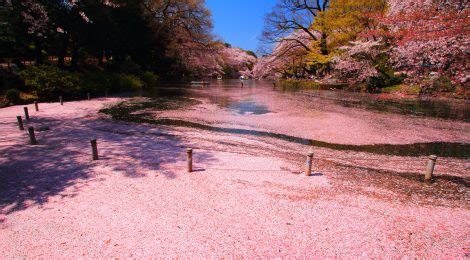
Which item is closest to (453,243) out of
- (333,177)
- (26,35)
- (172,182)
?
(333,177)

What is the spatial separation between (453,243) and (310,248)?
2380 mm

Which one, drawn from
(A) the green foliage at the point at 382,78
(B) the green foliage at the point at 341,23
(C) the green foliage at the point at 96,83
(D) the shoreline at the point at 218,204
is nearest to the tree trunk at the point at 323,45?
(B) the green foliage at the point at 341,23

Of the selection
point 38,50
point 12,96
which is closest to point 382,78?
point 12,96

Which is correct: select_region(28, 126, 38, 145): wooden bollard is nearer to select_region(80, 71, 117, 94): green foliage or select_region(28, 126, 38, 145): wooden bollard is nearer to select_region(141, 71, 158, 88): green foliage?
select_region(80, 71, 117, 94): green foliage

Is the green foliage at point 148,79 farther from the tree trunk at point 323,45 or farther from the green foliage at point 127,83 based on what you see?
the tree trunk at point 323,45

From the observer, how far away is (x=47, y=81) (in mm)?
16703

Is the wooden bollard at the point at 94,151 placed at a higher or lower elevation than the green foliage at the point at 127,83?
lower

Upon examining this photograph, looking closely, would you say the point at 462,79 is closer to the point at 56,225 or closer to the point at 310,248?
the point at 310,248

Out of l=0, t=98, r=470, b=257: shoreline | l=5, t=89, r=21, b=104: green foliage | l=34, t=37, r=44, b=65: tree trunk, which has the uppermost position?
l=34, t=37, r=44, b=65: tree trunk

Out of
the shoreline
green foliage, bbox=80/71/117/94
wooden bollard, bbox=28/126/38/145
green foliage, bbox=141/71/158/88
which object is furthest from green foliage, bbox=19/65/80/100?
green foliage, bbox=141/71/158/88

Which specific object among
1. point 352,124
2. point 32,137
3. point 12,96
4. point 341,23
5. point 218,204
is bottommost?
point 218,204

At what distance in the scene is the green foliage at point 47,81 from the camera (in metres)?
16.5

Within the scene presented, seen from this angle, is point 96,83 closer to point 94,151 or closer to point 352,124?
point 94,151

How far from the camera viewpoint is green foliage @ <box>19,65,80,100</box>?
54.1 feet
